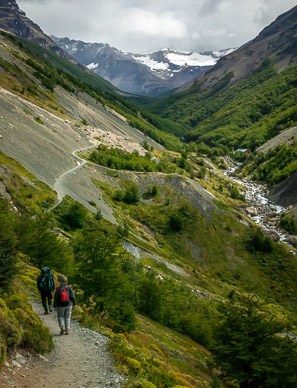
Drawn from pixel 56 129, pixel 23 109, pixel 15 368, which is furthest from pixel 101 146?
pixel 15 368

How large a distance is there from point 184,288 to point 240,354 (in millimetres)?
24783

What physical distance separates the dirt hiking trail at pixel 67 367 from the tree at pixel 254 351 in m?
11.5

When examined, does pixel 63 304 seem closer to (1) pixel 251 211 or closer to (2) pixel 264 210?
(1) pixel 251 211

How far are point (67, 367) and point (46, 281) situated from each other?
191 inches

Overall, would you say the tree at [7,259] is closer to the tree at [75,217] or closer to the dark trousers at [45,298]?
the dark trousers at [45,298]

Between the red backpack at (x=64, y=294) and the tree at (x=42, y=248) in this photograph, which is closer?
the red backpack at (x=64, y=294)

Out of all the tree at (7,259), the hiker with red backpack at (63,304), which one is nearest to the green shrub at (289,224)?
the hiker with red backpack at (63,304)

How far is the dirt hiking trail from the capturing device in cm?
909

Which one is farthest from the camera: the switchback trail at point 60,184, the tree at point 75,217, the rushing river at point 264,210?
the rushing river at point 264,210

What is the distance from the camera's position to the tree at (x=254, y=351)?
19.0 m

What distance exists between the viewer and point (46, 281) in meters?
14.6

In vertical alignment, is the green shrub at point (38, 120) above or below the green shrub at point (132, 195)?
above

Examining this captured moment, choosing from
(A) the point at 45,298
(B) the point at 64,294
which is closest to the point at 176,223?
(A) the point at 45,298

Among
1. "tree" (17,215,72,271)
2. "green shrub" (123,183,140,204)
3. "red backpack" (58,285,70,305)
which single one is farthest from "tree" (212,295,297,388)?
"green shrub" (123,183,140,204)
